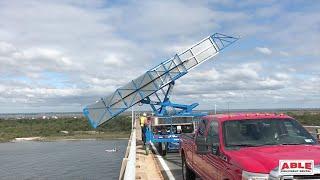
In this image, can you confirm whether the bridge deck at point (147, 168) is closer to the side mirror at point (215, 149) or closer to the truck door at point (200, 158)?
the truck door at point (200, 158)

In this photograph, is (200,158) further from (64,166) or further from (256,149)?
(64,166)

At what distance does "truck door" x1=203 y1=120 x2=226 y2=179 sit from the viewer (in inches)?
346

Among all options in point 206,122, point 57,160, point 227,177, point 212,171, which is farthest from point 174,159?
point 57,160

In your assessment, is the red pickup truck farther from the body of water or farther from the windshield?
the body of water

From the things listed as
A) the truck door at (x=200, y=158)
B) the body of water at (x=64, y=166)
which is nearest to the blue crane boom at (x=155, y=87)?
the body of water at (x=64, y=166)

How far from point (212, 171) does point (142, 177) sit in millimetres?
4985

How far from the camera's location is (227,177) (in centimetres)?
819

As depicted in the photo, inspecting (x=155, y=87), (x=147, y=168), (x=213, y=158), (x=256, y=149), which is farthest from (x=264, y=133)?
(x=155, y=87)

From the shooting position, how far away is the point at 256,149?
8.30m

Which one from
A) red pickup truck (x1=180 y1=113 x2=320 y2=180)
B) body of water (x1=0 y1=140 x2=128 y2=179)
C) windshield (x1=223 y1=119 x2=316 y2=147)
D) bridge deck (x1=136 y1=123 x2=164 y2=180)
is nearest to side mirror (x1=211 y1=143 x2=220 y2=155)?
red pickup truck (x1=180 y1=113 x2=320 y2=180)

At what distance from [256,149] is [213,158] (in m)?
1.17

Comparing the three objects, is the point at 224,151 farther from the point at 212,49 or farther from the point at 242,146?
the point at 212,49

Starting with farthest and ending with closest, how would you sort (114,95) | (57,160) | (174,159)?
1. (57,160)
2. (114,95)
3. (174,159)

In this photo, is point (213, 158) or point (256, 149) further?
point (213, 158)
